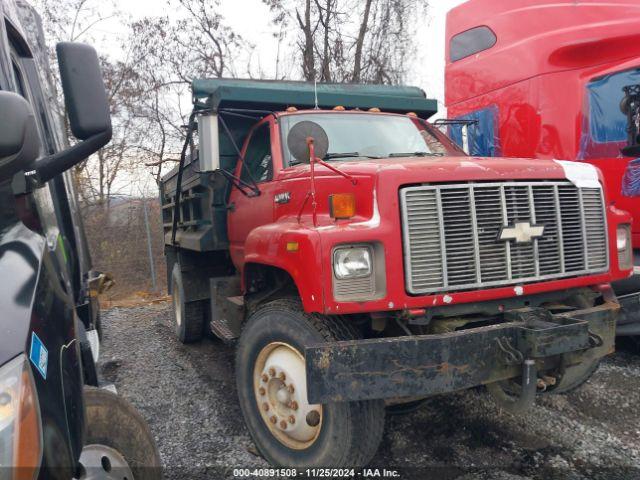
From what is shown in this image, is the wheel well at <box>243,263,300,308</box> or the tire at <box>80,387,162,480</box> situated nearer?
the tire at <box>80,387,162,480</box>

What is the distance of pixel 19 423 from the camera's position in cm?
132

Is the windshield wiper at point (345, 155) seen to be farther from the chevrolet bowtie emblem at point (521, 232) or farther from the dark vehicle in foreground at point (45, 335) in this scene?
the dark vehicle in foreground at point (45, 335)

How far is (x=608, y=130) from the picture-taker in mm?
5082

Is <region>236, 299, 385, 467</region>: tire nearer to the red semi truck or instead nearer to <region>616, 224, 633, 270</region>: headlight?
<region>616, 224, 633, 270</region>: headlight

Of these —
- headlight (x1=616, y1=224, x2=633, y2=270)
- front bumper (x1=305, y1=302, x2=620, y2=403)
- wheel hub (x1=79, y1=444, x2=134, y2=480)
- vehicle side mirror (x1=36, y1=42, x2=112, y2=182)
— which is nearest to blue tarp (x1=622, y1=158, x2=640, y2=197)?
headlight (x1=616, y1=224, x2=633, y2=270)

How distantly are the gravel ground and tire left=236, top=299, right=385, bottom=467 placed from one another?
0.26m

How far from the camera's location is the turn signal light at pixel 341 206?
9.61 feet

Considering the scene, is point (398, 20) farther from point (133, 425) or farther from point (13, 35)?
A: point (133, 425)

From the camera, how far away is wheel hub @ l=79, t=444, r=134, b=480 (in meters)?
1.91

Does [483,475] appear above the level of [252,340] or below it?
below

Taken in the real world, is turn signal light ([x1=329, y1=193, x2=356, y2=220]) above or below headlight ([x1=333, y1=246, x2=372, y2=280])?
above

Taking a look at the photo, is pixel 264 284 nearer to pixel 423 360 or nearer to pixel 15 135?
pixel 423 360

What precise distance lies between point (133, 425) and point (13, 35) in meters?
2.22

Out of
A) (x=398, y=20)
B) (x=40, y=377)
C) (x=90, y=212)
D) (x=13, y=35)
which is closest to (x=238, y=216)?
(x=13, y=35)
